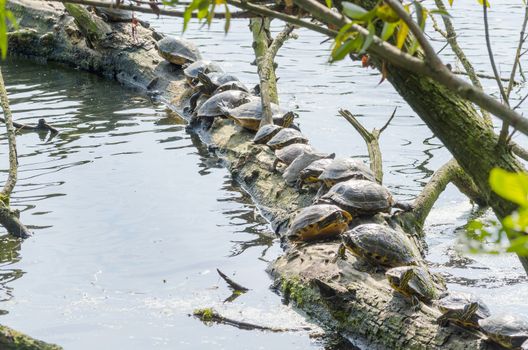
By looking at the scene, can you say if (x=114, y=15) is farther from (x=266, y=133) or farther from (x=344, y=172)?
(x=344, y=172)

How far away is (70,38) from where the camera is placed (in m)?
12.6

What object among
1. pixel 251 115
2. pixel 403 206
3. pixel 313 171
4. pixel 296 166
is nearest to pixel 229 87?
pixel 251 115

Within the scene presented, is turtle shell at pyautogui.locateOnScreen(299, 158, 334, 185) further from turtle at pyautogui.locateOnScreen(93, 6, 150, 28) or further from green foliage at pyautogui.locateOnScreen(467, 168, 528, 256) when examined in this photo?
turtle at pyautogui.locateOnScreen(93, 6, 150, 28)

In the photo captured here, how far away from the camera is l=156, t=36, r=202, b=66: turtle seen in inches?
429

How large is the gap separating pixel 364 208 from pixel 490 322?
1793mm

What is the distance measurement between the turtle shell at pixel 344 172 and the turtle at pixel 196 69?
3.94m

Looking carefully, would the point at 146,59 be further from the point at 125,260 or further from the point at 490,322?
the point at 490,322

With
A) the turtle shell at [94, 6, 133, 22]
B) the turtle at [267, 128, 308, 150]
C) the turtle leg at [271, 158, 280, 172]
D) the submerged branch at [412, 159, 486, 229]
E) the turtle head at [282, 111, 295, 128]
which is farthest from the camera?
the turtle shell at [94, 6, 133, 22]

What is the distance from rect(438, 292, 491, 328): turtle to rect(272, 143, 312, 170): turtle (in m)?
2.83

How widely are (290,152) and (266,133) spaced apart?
27.5 inches

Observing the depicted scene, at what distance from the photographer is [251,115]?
8391mm

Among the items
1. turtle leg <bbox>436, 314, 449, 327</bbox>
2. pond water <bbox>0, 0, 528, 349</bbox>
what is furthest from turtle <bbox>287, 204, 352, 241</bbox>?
turtle leg <bbox>436, 314, 449, 327</bbox>

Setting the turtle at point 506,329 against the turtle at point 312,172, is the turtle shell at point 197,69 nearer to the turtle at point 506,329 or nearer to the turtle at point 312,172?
the turtle at point 312,172

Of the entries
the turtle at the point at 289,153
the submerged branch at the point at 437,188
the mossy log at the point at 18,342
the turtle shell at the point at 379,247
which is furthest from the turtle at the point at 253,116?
the mossy log at the point at 18,342
